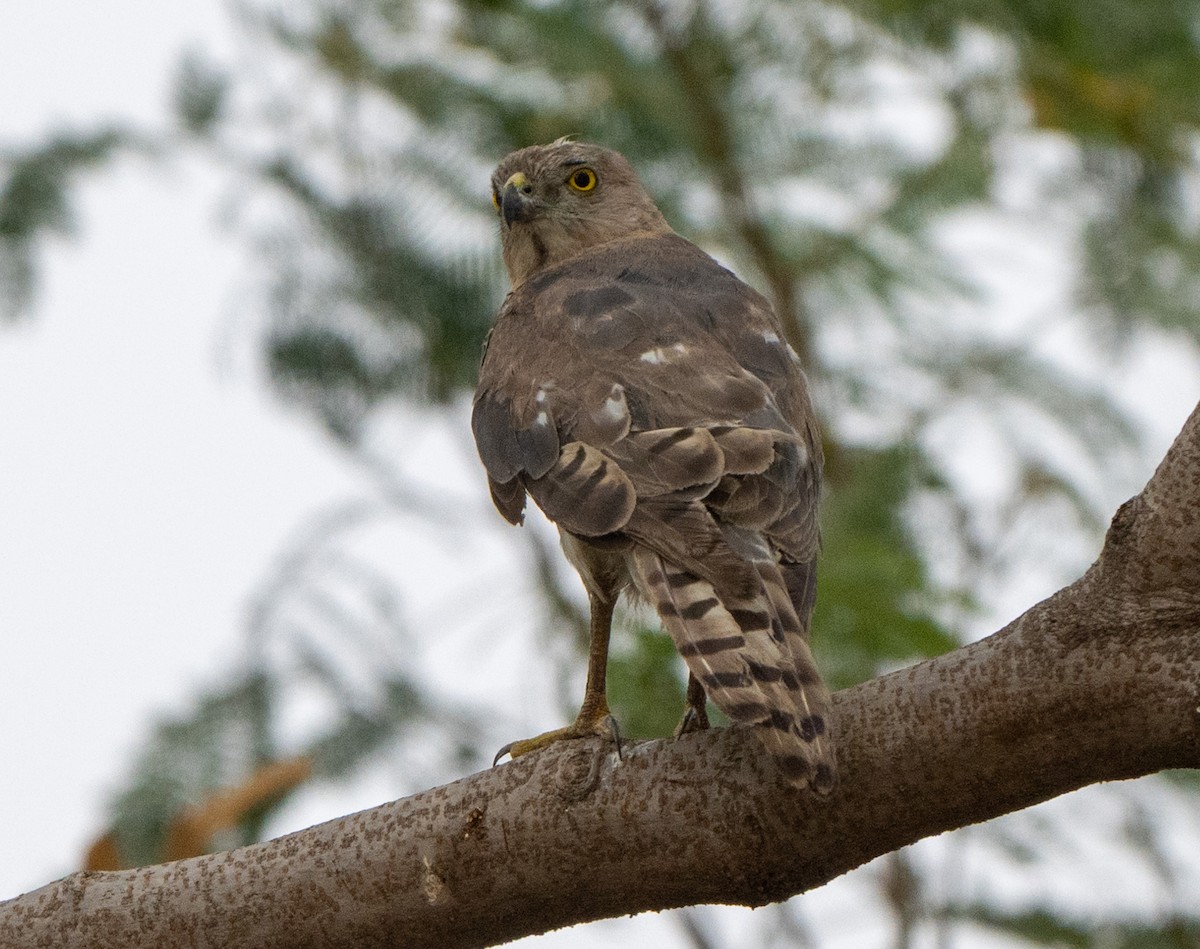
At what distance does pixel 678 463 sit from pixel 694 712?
576 millimetres

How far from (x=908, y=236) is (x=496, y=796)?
3.44 m

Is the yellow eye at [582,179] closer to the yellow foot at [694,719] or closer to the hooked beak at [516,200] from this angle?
the hooked beak at [516,200]

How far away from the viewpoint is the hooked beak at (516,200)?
546 cm

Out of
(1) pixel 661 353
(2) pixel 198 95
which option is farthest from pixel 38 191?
(1) pixel 661 353

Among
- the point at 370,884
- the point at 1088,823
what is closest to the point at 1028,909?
the point at 1088,823

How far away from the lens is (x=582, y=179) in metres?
5.67

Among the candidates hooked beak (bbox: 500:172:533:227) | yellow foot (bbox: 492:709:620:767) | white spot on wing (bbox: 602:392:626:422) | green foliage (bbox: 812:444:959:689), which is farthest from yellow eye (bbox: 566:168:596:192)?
yellow foot (bbox: 492:709:620:767)

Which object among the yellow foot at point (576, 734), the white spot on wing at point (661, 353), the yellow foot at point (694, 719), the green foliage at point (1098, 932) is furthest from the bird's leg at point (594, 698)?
the green foliage at point (1098, 932)

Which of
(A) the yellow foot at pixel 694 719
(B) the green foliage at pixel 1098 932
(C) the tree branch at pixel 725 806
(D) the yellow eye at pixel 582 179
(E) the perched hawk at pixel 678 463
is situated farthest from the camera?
(D) the yellow eye at pixel 582 179

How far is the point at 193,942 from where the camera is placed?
3.17 metres

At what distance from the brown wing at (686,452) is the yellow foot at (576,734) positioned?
285mm

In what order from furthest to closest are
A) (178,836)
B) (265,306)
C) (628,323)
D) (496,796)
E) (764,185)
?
(764,185) → (265,306) → (628,323) → (178,836) → (496,796)

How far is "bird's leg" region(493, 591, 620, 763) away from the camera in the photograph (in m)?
3.72

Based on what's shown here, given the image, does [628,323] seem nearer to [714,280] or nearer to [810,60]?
[714,280]
